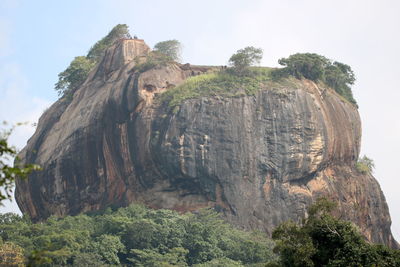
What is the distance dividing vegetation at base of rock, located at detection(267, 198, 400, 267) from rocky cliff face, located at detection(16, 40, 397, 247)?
1902 centimetres

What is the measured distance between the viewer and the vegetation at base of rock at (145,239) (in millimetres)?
39531

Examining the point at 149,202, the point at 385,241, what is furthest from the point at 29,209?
the point at 385,241

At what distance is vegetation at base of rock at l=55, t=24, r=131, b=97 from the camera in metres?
55.6

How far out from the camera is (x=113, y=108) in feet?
154

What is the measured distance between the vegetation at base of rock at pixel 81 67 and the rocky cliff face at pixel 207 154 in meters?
5.63

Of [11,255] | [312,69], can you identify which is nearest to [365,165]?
[312,69]

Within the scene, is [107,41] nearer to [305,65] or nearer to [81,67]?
[81,67]

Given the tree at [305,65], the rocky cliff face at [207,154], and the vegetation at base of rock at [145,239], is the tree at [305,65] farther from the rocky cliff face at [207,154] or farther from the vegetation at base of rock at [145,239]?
→ the vegetation at base of rock at [145,239]

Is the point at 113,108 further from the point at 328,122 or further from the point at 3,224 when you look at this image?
the point at 328,122

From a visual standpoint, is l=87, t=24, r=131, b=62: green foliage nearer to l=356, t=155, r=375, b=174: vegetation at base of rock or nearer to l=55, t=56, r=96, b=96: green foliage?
l=55, t=56, r=96, b=96: green foliage

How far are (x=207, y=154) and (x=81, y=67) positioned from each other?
1549 centimetres

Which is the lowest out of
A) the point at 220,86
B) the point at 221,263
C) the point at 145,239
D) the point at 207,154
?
the point at 221,263

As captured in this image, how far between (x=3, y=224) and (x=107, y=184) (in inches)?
248

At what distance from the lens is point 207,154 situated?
145 ft
